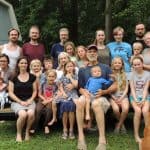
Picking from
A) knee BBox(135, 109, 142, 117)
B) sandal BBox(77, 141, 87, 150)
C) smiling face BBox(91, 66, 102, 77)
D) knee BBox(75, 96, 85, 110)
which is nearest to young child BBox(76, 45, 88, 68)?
smiling face BBox(91, 66, 102, 77)

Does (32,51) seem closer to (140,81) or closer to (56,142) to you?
(56,142)

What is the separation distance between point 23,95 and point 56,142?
0.92 meters

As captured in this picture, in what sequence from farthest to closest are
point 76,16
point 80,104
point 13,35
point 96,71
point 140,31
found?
point 76,16, point 140,31, point 13,35, point 96,71, point 80,104

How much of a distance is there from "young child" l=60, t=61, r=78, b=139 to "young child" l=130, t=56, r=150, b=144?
92cm

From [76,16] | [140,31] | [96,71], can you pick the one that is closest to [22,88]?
[96,71]

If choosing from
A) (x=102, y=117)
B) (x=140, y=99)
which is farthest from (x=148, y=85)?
(x=102, y=117)

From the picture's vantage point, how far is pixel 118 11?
23109 mm

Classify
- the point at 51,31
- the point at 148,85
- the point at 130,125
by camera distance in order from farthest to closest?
the point at 51,31, the point at 130,125, the point at 148,85

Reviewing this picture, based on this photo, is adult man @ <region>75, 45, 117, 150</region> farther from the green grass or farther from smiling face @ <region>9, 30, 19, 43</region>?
smiling face @ <region>9, 30, 19, 43</region>

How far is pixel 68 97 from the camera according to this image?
8.36 m

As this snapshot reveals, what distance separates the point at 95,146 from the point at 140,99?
107 cm

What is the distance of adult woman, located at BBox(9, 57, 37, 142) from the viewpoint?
325 inches

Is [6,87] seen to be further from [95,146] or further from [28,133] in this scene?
[95,146]

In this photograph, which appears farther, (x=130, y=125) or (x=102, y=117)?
(x=130, y=125)
